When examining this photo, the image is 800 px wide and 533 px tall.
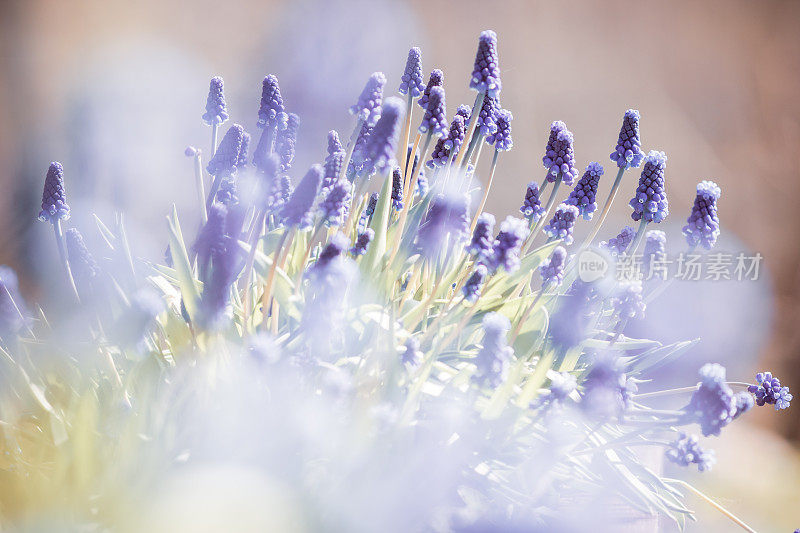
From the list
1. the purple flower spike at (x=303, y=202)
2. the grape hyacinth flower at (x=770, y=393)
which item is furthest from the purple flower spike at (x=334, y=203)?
the grape hyacinth flower at (x=770, y=393)

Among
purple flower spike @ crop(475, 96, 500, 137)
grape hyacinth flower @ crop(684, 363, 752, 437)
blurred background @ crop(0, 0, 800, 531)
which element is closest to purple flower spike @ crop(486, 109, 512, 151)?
purple flower spike @ crop(475, 96, 500, 137)

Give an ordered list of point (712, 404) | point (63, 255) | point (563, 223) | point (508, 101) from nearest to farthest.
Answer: point (712, 404), point (63, 255), point (563, 223), point (508, 101)

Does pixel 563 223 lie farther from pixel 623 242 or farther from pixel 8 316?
pixel 8 316

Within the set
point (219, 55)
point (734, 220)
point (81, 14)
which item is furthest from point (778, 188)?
point (81, 14)

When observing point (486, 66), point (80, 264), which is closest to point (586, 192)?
point (486, 66)

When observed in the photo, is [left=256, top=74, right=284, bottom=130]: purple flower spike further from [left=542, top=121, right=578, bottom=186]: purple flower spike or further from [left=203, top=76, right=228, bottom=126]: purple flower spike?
[left=542, top=121, right=578, bottom=186]: purple flower spike

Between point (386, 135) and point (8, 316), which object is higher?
point (386, 135)

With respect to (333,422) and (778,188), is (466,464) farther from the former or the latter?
(778,188)
